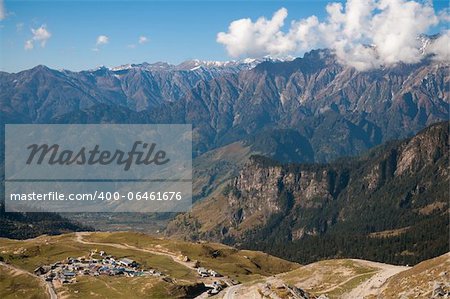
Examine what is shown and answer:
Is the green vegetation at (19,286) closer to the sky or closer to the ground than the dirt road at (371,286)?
closer to the ground

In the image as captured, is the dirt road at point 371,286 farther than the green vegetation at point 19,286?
No

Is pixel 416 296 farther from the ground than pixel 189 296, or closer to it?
farther from the ground

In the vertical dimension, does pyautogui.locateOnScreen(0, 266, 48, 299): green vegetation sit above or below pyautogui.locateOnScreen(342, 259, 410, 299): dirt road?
below

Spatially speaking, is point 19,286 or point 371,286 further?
point 19,286

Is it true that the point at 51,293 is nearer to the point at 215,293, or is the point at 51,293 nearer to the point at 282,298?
the point at 215,293

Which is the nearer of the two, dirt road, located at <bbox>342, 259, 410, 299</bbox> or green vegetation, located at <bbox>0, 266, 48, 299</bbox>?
dirt road, located at <bbox>342, 259, 410, 299</bbox>

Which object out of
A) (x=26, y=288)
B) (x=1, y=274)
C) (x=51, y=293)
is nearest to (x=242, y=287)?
(x=51, y=293)

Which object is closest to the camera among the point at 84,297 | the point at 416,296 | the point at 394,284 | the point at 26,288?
the point at 416,296

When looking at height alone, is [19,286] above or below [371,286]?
below

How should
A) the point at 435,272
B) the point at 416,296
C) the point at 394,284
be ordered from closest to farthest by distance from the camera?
the point at 416,296 < the point at 435,272 < the point at 394,284

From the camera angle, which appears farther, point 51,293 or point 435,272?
point 51,293

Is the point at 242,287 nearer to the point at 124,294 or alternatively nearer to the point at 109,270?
the point at 124,294
